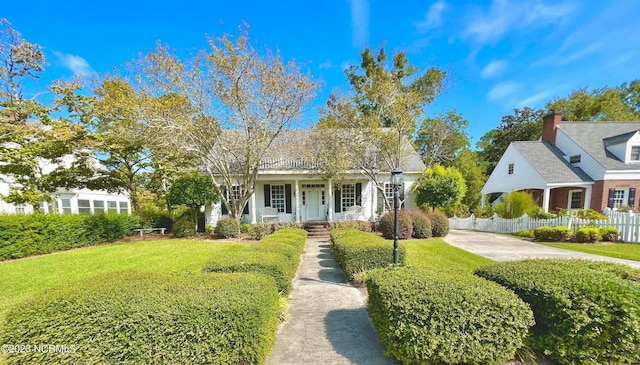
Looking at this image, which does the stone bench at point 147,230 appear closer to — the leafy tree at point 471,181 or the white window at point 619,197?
the leafy tree at point 471,181

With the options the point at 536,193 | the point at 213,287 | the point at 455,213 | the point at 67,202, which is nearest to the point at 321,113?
the point at 213,287

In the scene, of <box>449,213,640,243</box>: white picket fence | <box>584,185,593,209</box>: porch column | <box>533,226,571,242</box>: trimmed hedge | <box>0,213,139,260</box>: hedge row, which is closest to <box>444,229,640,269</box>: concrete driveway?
<box>533,226,571,242</box>: trimmed hedge

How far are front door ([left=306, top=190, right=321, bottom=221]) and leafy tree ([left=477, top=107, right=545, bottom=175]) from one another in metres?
23.2

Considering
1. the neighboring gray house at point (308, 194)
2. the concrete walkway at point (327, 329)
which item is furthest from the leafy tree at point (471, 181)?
the concrete walkway at point (327, 329)

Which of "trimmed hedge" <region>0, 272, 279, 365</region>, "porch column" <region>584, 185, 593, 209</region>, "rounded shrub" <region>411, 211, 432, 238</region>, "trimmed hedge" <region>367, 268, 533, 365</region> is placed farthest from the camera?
"porch column" <region>584, 185, 593, 209</region>

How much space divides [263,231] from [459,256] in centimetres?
852

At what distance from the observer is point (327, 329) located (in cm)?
338

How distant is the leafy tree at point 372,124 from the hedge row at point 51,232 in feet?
36.7

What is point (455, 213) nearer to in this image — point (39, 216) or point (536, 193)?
point (536, 193)

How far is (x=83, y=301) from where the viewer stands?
7.79ft

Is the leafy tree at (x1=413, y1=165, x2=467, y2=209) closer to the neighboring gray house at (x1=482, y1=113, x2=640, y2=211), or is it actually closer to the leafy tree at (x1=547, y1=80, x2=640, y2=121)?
the neighboring gray house at (x1=482, y1=113, x2=640, y2=211)

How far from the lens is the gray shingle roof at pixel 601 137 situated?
45.8 ft

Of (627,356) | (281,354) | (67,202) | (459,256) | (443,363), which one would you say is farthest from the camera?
(67,202)

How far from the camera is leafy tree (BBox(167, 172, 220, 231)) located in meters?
11.8
